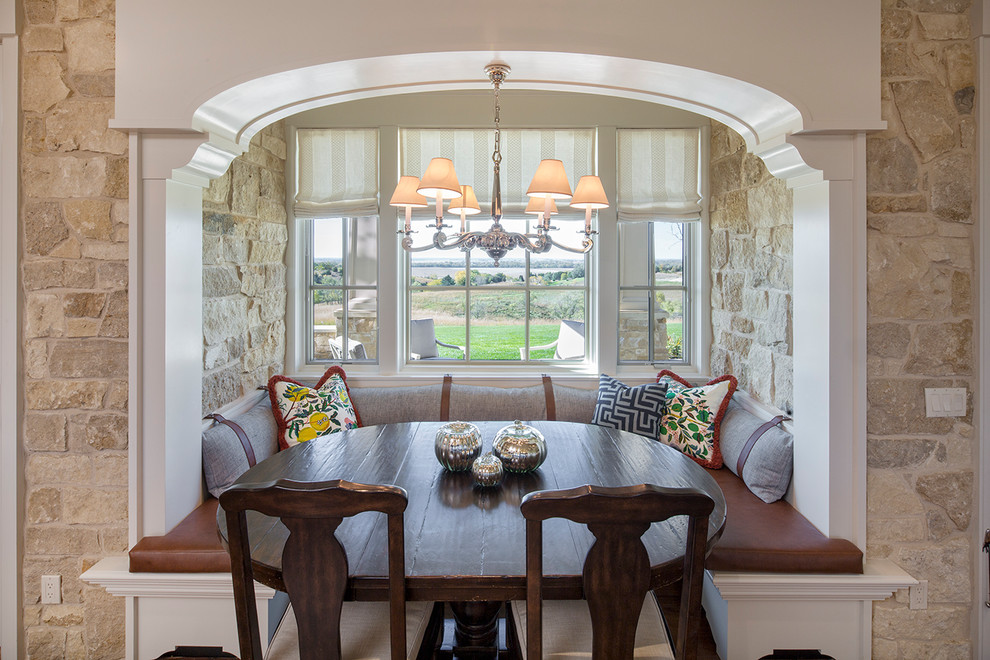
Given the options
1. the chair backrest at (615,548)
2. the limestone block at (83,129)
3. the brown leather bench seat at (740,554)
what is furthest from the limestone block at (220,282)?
the chair backrest at (615,548)

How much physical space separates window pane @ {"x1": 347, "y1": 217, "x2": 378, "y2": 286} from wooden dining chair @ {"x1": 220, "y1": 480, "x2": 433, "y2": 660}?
263cm

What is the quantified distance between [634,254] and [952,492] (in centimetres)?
207

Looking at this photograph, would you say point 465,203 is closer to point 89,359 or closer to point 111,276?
point 111,276

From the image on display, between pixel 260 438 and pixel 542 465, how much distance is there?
Answer: 4.82 ft

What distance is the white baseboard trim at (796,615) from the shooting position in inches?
90.6

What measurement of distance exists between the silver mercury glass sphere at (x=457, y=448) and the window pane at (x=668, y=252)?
7.19 ft

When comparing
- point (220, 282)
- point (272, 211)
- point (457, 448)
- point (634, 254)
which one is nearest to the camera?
point (457, 448)

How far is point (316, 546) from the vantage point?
1437 millimetres

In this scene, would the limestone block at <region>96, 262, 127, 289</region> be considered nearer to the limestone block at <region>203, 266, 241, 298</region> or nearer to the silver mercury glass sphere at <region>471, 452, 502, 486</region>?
the limestone block at <region>203, 266, 241, 298</region>

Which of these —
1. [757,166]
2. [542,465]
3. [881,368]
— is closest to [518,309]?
[757,166]

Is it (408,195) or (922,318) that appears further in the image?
(408,195)

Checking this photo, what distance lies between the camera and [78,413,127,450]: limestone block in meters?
2.40

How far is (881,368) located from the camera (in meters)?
2.36

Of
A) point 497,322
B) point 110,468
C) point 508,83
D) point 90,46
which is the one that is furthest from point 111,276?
point 497,322
